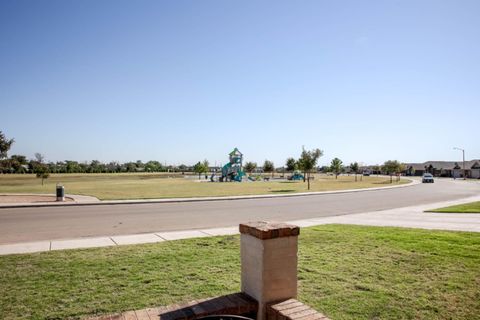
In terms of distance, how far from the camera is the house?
3680 inches

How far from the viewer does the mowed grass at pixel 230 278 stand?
4.40 meters

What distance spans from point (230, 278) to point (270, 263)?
7.58 ft

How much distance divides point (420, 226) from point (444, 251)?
4697mm

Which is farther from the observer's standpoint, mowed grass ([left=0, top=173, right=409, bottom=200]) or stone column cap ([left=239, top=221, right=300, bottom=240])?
mowed grass ([left=0, top=173, right=409, bottom=200])

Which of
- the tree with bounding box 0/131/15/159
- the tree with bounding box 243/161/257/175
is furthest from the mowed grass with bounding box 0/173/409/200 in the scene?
the tree with bounding box 243/161/257/175

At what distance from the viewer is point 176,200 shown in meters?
21.0

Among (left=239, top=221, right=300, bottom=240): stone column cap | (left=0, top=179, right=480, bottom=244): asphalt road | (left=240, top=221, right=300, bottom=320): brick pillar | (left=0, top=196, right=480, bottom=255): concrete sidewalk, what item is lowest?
(left=0, top=179, right=480, bottom=244): asphalt road

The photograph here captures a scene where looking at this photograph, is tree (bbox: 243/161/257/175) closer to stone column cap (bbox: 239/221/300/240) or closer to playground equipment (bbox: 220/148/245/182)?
playground equipment (bbox: 220/148/245/182)

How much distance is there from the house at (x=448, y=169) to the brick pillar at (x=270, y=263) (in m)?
107

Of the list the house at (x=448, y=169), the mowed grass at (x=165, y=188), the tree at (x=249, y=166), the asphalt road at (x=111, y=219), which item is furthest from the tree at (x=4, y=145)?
the house at (x=448, y=169)

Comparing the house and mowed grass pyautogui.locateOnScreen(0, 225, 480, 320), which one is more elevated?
the house

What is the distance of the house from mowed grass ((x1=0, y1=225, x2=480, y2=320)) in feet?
336

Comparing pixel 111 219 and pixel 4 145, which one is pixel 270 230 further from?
pixel 4 145

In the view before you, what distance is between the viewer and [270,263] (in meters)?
3.55
